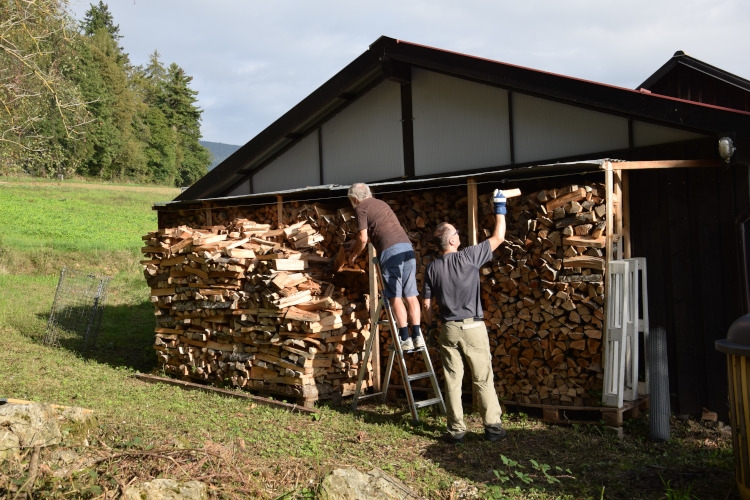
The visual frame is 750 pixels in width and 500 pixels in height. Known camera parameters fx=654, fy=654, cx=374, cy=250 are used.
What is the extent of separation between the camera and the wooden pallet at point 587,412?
22.5 ft

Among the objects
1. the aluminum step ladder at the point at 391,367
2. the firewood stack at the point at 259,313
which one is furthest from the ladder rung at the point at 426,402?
A: the firewood stack at the point at 259,313

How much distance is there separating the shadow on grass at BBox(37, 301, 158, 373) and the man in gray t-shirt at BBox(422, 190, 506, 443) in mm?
5875

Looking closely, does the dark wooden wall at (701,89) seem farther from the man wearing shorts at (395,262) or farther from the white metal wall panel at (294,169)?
the man wearing shorts at (395,262)

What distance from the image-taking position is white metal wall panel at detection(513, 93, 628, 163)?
7.86m

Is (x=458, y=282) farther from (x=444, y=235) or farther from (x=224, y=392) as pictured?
(x=224, y=392)

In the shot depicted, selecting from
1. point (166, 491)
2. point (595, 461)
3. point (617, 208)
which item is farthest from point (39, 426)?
point (617, 208)

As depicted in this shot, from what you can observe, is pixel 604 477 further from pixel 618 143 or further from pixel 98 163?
pixel 98 163

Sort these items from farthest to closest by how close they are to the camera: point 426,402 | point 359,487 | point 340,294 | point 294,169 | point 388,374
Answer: point 294,169
point 340,294
point 388,374
point 426,402
point 359,487

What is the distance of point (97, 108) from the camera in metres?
50.8

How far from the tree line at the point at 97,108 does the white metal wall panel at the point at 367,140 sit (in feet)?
13.5

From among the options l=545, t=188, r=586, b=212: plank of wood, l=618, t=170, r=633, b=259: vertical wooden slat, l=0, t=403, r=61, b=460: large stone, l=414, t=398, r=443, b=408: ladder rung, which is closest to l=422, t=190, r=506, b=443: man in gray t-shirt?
l=414, t=398, r=443, b=408: ladder rung

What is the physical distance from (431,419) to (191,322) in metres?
4.08

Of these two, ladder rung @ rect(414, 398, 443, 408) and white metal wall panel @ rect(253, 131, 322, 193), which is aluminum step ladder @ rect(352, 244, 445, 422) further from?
white metal wall panel @ rect(253, 131, 322, 193)

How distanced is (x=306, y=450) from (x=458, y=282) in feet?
7.22
